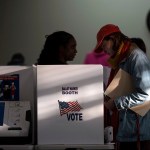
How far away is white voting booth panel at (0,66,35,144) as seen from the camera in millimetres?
2301

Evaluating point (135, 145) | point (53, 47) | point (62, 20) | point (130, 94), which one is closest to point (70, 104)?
point (130, 94)

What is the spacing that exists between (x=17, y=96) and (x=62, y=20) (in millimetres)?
2713

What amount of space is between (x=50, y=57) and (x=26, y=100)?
17.9 inches

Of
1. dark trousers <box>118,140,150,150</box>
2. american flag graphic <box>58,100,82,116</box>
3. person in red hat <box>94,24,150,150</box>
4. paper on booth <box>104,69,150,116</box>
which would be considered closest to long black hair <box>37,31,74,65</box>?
person in red hat <box>94,24,150,150</box>

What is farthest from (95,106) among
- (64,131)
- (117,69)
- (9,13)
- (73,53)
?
(9,13)

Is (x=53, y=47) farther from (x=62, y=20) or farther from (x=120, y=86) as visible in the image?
(x=62, y=20)

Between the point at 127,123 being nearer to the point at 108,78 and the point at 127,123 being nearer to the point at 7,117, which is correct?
the point at 108,78

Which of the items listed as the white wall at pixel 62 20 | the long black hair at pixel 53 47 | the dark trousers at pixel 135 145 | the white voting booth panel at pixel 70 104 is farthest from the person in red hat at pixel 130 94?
the white wall at pixel 62 20

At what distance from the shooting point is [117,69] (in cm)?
253

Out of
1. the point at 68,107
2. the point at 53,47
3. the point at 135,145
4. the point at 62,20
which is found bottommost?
the point at 135,145

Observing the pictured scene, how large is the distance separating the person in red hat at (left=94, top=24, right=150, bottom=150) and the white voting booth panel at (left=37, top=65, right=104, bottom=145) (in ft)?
0.66

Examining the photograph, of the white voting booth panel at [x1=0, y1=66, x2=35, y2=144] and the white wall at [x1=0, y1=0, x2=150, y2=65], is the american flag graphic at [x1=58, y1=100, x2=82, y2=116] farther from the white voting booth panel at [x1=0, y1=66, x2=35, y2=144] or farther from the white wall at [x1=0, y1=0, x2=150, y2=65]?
the white wall at [x1=0, y1=0, x2=150, y2=65]

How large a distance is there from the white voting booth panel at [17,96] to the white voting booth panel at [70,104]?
122 mm

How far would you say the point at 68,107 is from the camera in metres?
2.24
